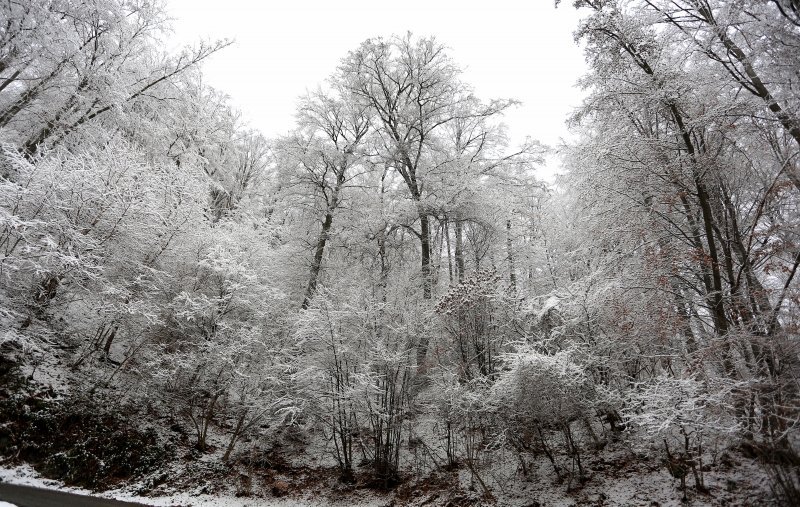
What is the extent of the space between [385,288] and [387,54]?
862 cm

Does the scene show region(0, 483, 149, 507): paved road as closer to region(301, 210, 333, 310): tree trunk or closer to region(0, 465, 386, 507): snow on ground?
region(0, 465, 386, 507): snow on ground

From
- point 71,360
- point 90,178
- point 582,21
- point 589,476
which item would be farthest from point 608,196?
point 71,360

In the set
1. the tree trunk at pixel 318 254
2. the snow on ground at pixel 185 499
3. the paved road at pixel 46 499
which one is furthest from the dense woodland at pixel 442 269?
the paved road at pixel 46 499

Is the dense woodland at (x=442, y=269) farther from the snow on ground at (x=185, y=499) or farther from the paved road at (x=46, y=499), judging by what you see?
the paved road at (x=46, y=499)

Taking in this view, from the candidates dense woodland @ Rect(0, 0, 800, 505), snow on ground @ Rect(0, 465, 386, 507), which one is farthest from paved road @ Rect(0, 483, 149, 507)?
dense woodland @ Rect(0, 0, 800, 505)

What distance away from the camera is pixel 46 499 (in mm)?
6836

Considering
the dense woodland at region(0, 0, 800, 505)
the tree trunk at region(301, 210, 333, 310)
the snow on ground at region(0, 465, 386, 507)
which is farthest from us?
the tree trunk at region(301, 210, 333, 310)

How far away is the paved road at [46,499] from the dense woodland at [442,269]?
2482mm

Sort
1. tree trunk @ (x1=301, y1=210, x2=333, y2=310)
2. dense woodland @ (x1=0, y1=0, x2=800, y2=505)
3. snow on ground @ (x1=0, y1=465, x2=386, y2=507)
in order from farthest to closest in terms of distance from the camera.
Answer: tree trunk @ (x1=301, y1=210, x2=333, y2=310), snow on ground @ (x1=0, y1=465, x2=386, y2=507), dense woodland @ (x1=0, y1=0, x2=800, y2=505)

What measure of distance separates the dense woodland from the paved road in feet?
8.14

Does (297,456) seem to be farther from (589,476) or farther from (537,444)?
(589,476)

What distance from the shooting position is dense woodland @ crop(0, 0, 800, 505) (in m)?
6.41

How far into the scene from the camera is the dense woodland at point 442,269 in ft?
21.0

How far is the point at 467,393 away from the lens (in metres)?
8.14
